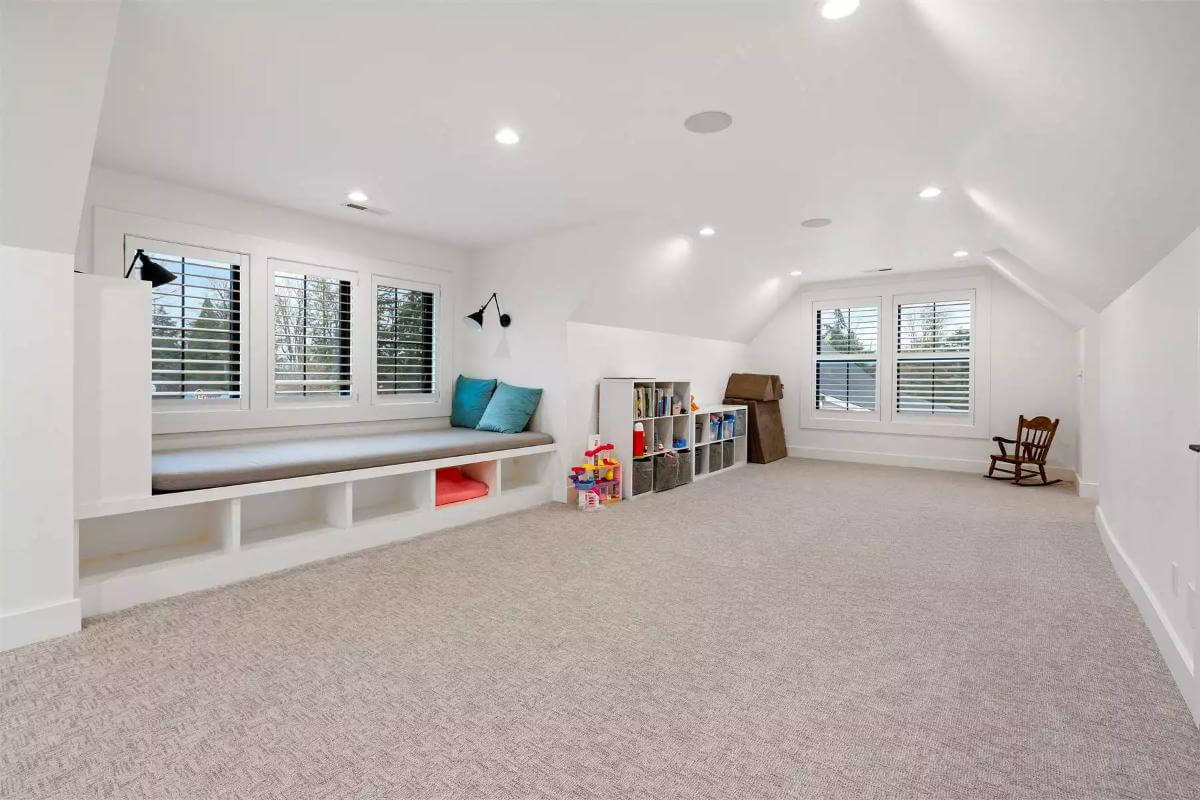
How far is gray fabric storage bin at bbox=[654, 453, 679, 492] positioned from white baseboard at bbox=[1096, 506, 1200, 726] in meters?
3.13

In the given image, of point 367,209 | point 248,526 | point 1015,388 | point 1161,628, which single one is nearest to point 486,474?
point 248,526

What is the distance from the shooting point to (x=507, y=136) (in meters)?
2.90

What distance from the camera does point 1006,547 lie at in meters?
3.65

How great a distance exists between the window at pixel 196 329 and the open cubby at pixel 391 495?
109 cm

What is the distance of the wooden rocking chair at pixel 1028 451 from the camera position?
5.62m

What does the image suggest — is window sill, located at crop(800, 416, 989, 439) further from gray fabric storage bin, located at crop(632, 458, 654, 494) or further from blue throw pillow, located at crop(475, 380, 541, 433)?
blue throw pillow, located at crop(475, 380, 541, 433)

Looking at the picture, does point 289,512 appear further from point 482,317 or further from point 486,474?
point 482,317

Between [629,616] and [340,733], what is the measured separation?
126 centimetres

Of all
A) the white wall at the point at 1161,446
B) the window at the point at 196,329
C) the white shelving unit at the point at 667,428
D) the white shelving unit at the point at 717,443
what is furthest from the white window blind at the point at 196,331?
the white wall at the point at 1161,446

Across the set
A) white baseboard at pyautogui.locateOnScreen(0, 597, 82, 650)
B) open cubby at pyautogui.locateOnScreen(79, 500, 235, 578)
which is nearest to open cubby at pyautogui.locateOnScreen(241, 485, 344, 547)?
open cubby at pyautogui.locateOnScreen(79, 500, 235, 578)

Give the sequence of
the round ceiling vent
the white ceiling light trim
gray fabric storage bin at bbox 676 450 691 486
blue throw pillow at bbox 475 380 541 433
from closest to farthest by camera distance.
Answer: the round ceiling vent → the white ceiling light trim → blue throw pillow at bbox 475 380 541 433 → gray fabric storage bin at bbox 676 450 691 486

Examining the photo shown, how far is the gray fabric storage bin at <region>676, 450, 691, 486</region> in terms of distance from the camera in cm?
560

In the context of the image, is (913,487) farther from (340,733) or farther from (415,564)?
(340,733)

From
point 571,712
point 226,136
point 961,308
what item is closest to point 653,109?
point 226,136
